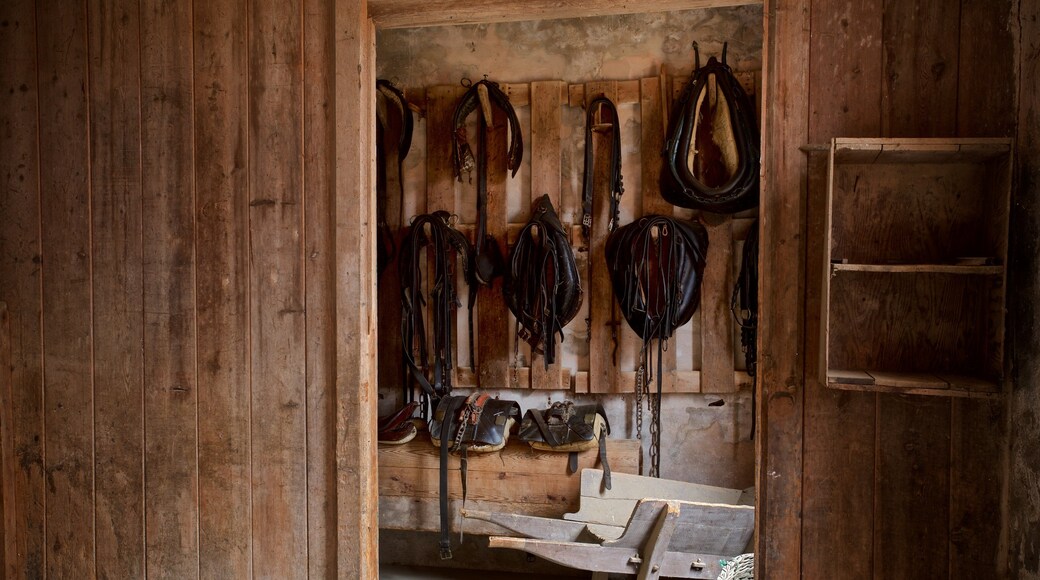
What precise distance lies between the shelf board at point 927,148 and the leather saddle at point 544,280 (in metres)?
1.67

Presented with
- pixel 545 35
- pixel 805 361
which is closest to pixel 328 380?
pixel 805 361

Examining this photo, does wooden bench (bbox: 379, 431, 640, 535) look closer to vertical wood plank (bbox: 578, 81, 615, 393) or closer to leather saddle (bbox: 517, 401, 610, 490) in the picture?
leather saddle (bbox: 517, 401, 610, 490)

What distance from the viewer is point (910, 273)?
1.48m

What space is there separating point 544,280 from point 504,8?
59.1 inches

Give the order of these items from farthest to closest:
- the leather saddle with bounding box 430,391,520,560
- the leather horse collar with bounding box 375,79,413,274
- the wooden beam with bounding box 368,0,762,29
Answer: the leather horse collar with bounding box 375,79,413,274, the leather saddle with bounding box 430,391,520,560, the wooden beam with bounding box 368,0,762,29

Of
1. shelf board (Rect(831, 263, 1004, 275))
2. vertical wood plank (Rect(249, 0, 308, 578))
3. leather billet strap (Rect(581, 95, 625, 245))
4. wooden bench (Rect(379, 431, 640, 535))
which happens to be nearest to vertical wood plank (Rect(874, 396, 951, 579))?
shelf board (Rect(831, 263, 1004, 275))

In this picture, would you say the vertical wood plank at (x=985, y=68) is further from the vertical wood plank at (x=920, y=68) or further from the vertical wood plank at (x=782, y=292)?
the vertical wood plank at (x=782, y=292)

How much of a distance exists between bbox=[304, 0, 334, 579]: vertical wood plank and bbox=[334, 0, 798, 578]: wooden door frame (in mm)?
37

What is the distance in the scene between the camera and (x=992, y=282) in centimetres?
141

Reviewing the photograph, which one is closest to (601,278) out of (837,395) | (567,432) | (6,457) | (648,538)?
(567,432)

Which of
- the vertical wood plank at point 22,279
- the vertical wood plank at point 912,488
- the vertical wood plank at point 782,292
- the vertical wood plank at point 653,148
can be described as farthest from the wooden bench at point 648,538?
the vertical wood plank at point 22,279

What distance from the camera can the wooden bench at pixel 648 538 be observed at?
7.41 feet

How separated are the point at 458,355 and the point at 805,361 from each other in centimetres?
209

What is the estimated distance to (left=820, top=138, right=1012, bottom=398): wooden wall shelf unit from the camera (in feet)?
4.52
